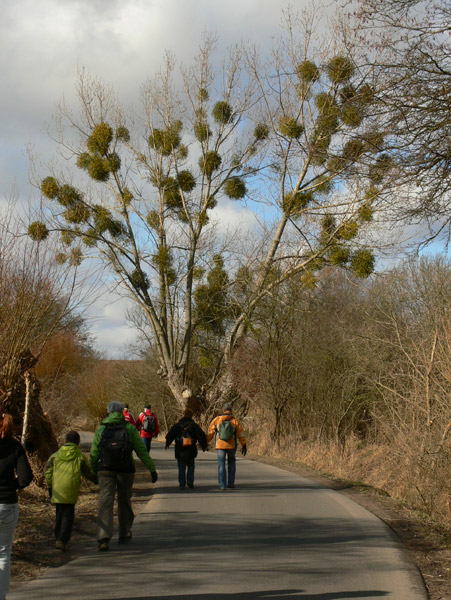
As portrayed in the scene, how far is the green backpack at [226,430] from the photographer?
13219 mm

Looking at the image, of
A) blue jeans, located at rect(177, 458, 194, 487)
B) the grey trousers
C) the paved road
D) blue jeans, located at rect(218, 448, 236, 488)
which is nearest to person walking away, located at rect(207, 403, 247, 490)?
blue jeans, located at rect(218, 448, 236, 488)

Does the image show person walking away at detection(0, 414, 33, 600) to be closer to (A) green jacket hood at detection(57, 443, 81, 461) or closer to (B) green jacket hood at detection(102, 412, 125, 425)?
(A) green jacket hood at detection(57, 443, 81, 461)

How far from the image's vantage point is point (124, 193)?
Result: 91.0ft

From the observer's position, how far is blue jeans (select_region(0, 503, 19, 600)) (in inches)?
217

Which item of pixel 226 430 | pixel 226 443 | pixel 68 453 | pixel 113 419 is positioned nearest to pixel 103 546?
pixel 68 453

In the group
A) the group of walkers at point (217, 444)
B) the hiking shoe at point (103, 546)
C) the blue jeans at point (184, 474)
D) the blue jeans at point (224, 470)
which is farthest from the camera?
the blue jeans at point (184, 474)

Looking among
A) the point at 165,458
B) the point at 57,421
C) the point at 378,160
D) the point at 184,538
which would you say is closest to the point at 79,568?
the point at 184,538

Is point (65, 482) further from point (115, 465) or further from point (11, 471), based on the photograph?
point (11, 471)

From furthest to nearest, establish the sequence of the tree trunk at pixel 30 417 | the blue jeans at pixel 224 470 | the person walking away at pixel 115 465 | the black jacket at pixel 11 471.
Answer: the blue jeans at pixel 224 470, the tree trunk at pixel 30 417, the person walking away at pixel 115 465, the black jacket at pixel 11 471

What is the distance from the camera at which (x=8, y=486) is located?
19.2ft

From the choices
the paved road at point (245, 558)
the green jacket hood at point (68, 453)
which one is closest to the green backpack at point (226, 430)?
the paved road at point (245, 558)

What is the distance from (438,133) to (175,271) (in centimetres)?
2072

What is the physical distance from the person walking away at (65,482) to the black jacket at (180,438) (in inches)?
205

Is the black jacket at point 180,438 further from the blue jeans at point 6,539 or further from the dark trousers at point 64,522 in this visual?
the blue jeans at point 6,539
